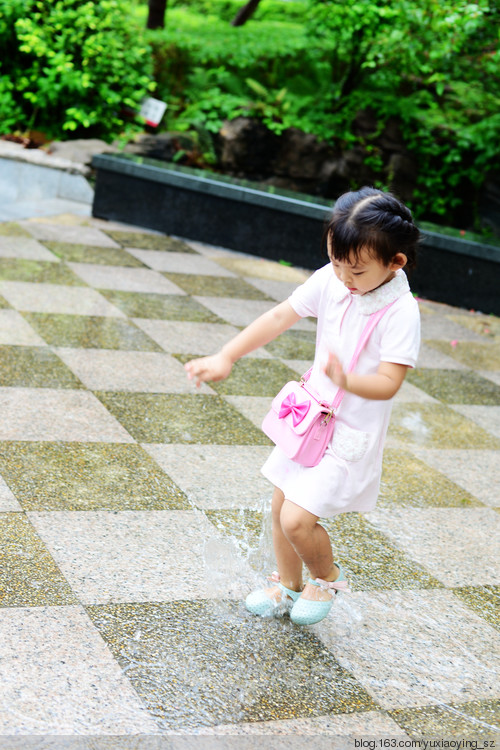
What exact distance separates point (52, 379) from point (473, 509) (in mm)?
1897

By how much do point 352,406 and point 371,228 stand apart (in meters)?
0.47

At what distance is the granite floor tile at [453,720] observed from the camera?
2.05m

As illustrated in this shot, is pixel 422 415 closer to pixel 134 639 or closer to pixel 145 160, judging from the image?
pixel 134 639

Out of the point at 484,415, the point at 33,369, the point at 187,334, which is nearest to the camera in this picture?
the point at 33,369

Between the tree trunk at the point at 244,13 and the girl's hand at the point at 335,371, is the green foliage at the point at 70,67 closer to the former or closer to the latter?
the tree trunk at the point at 244,13

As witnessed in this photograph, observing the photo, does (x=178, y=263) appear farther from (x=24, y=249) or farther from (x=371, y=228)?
(x=371, y=228)

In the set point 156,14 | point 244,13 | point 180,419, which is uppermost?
point 244,13

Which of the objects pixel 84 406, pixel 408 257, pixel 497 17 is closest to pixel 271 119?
pixel 497 17

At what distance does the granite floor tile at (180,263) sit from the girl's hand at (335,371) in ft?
13.8

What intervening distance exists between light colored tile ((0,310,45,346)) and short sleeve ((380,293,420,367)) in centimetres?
250

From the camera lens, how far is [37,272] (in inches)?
214

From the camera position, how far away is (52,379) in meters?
3.84

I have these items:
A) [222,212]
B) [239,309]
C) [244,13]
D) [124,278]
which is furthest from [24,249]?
[244,13]

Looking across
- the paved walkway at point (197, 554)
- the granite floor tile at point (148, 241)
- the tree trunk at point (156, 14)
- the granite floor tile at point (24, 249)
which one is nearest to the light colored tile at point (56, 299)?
the paved walkway at point (197, 554)
